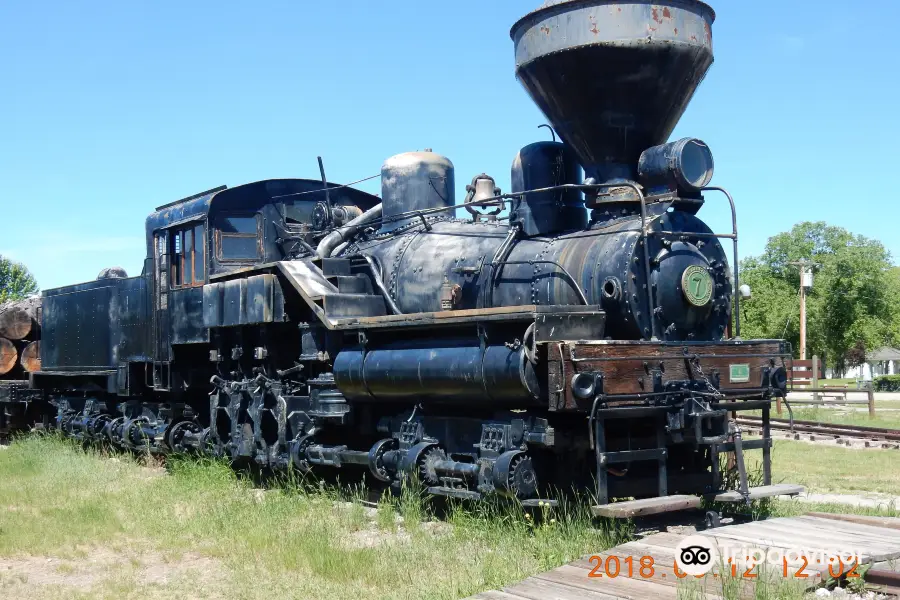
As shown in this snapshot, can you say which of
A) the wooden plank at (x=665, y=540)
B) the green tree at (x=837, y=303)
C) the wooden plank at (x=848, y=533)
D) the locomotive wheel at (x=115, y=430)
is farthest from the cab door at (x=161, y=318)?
the green tree at (x=837, y=303)

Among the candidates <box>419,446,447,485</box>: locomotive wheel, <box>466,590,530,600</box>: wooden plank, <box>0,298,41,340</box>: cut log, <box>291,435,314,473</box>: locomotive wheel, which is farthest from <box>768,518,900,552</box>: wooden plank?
<box>0,298,41,340</box>: cut log

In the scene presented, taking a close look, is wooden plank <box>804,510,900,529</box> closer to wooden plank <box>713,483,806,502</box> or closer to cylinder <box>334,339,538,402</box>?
wooden plank <box>713,483,806,502</box>

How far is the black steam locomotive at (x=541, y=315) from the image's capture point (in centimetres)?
Answer: 769

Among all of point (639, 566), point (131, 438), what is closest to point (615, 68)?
point (639, 566)

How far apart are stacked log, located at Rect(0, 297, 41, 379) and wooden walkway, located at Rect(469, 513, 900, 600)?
47.3 feet

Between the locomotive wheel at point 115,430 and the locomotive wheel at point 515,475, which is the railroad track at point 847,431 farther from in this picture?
the locomotive wheel at point 115,430

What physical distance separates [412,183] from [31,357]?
10.7 m

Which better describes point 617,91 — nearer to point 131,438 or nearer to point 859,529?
point 859,529

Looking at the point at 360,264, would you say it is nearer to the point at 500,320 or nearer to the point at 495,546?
the point at 500,320

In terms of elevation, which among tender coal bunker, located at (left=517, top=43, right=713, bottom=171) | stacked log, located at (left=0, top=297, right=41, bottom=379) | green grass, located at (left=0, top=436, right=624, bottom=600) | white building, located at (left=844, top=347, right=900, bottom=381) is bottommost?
white building, located at (left=844, top=347, right=900, bottom=381)

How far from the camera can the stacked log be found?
1777 cm

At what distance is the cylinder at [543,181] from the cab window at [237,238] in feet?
13.9

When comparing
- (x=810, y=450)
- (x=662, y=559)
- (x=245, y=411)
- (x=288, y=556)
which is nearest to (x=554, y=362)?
(x=662, y=559)

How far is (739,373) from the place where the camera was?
8156mm
